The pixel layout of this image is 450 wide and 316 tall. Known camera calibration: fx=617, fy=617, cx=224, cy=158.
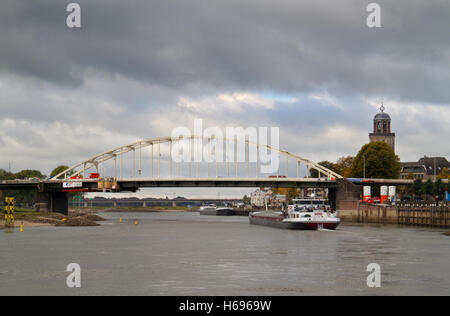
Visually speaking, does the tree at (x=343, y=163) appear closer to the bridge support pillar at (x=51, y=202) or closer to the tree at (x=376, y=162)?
the tree at (x=376, y=162)

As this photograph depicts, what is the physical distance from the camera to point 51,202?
152250 mm

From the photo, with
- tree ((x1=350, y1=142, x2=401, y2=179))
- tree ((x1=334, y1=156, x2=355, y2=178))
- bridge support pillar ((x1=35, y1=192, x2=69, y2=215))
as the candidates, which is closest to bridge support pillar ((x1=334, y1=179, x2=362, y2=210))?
tree ((x1=350, y1=142, x2=401, y2=179))

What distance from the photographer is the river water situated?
34.0m

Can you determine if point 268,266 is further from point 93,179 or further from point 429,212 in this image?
point 93,179

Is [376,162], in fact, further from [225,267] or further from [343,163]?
[225,267]

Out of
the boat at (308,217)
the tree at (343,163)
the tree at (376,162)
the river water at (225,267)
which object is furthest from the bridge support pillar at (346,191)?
the river water at (225,267)

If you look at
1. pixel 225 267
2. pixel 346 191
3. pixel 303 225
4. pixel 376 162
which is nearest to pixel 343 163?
pixel 376 162

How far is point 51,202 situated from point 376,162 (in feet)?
266

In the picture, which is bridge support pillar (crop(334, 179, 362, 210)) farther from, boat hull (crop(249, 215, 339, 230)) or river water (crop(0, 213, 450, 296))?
river water (crop(0, 213, 450, 296))

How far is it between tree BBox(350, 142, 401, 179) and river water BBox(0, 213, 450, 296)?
88.3 metres

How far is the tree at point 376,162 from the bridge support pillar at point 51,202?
75248 millimetres
